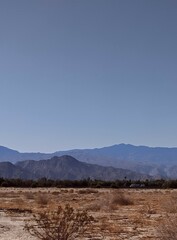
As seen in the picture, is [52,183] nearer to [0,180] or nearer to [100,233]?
[0,180]

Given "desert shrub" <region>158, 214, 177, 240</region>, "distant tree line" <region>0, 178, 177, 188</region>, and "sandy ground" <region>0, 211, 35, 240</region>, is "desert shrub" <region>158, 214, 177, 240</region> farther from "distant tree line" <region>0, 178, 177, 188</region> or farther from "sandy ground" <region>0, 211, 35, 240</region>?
"distant tree line" <region>0, 178, 177, 188</region>

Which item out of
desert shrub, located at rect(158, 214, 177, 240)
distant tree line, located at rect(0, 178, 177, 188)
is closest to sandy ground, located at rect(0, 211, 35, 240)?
desert shrub, located at rect(158, 214, 177, 240)

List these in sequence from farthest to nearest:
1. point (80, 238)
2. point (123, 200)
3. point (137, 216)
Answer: point (123, 200) < point (137, 216) < point (80, 238)

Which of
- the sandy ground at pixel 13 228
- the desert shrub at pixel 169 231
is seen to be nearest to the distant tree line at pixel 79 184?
the sandy ground at pixel 13 228

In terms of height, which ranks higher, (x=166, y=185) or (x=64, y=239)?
(x=166, y=185)

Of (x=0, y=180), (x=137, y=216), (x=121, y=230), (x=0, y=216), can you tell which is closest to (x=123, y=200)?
(x=137, y=216)

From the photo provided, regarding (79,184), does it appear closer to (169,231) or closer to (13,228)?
(13,228)

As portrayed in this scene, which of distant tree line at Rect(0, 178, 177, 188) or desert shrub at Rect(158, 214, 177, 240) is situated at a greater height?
distant tree line at Rect(0, 178, 177, 188)

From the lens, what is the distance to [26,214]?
2845cm

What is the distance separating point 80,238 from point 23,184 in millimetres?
64263

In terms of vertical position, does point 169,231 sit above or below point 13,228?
above

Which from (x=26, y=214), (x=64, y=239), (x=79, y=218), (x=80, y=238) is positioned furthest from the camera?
(x=26, y=214)

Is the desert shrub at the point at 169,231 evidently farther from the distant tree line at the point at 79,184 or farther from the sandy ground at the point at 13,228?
the distant tree line at the point at 79,184

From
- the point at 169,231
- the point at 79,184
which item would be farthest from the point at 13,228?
the point at 79,184
